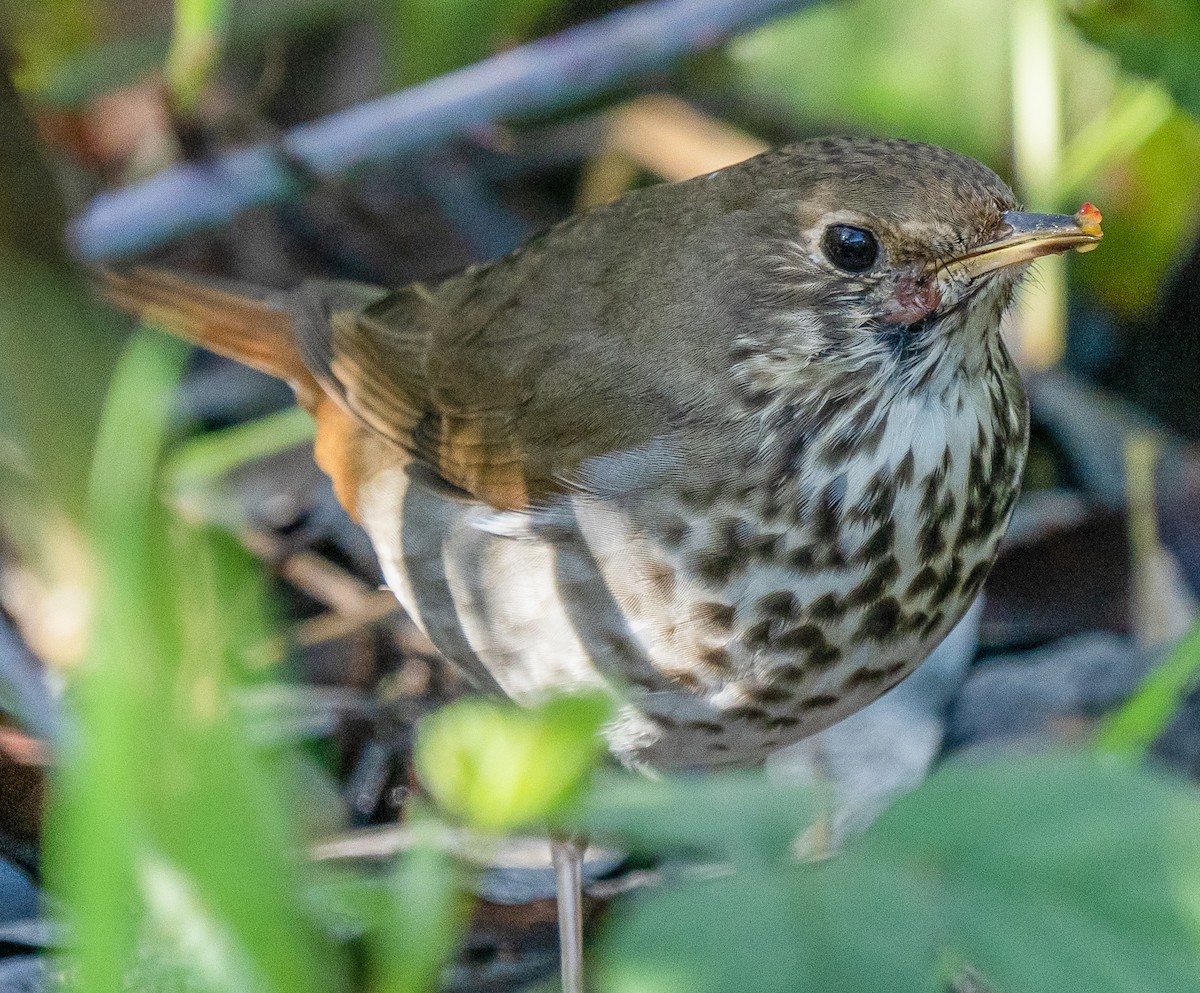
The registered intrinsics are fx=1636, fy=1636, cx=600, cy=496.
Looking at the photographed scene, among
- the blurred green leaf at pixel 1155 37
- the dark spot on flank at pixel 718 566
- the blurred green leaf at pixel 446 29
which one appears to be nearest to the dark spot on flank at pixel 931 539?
the dark spot on flank at pixel 718 566

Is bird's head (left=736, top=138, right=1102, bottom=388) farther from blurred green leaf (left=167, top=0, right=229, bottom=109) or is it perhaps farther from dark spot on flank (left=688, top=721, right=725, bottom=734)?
blurred green leaf (left=167, top=0, right=229, bottom=109)

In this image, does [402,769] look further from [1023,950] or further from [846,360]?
[1023,950]

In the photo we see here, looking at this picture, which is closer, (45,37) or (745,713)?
(745,713)

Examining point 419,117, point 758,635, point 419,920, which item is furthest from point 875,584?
point 419,117

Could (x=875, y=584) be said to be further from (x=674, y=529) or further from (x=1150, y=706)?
(x=1150, y=706)

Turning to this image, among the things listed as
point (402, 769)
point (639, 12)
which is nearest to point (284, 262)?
point (639, 12)

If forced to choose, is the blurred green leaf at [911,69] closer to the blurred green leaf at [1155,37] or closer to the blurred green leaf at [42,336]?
the blurred green leaf at [1155,37]

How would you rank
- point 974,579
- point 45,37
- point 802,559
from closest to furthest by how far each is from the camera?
point 802,559, point 974,579, point 45,37

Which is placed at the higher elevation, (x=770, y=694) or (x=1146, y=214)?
(x=1146, y=214)

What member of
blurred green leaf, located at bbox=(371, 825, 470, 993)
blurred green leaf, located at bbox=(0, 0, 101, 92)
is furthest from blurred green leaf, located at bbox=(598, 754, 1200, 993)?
blurred green leaf, located at bbox=(0, 0, 101, 92)
